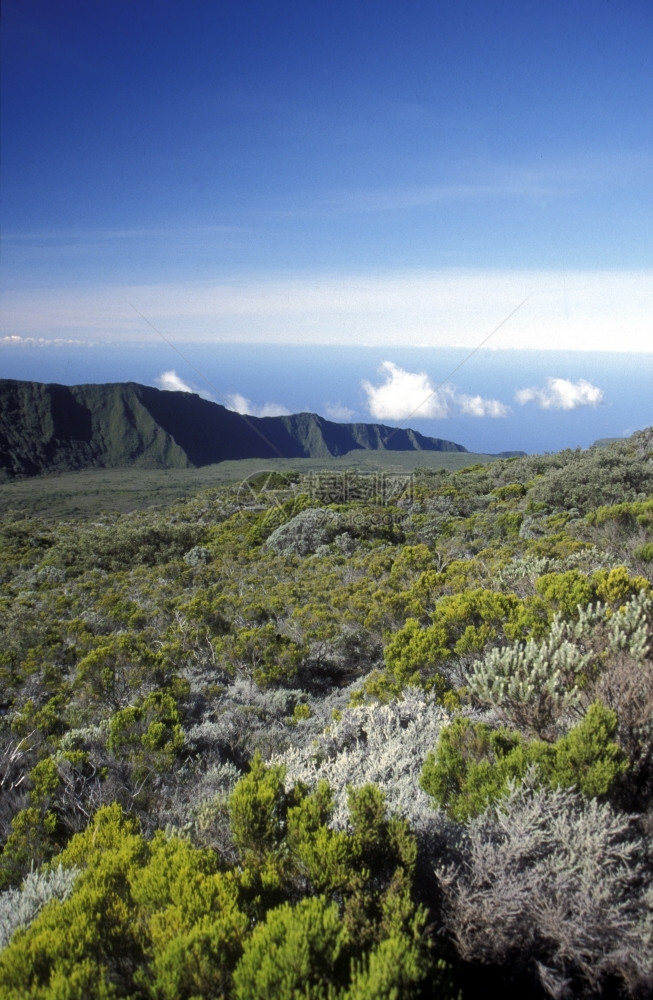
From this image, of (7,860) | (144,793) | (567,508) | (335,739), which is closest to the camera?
(7,860)

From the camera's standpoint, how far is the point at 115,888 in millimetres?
3271

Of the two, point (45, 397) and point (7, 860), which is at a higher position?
point (45, 397)

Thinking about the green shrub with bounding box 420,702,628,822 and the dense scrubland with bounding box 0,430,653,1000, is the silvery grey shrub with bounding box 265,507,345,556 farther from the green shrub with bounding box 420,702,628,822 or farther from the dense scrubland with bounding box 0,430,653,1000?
the green shrub with bounding box 420,702,628,822

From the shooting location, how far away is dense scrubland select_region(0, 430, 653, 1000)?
102 inches

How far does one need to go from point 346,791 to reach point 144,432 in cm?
12914

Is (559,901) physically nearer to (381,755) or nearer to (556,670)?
(556,670)

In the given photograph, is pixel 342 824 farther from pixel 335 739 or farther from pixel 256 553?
pixel 256 553

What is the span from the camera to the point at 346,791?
436cm

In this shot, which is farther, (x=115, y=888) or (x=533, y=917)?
(x=115, y=888)

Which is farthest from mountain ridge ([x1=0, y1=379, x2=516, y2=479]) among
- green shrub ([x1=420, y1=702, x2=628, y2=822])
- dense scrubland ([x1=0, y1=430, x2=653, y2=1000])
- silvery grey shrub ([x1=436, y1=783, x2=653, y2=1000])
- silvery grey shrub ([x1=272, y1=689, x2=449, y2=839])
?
silvery grey shrub ([x1=436, y1=783, x2=653, y2=1000])

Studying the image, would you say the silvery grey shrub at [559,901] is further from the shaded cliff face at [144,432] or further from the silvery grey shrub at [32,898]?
the shaded cliff face at [144,432]

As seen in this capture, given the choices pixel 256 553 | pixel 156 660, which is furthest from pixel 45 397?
pixel 156 660

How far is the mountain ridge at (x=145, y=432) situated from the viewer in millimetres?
112562

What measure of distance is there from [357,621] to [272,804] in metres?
5.70
